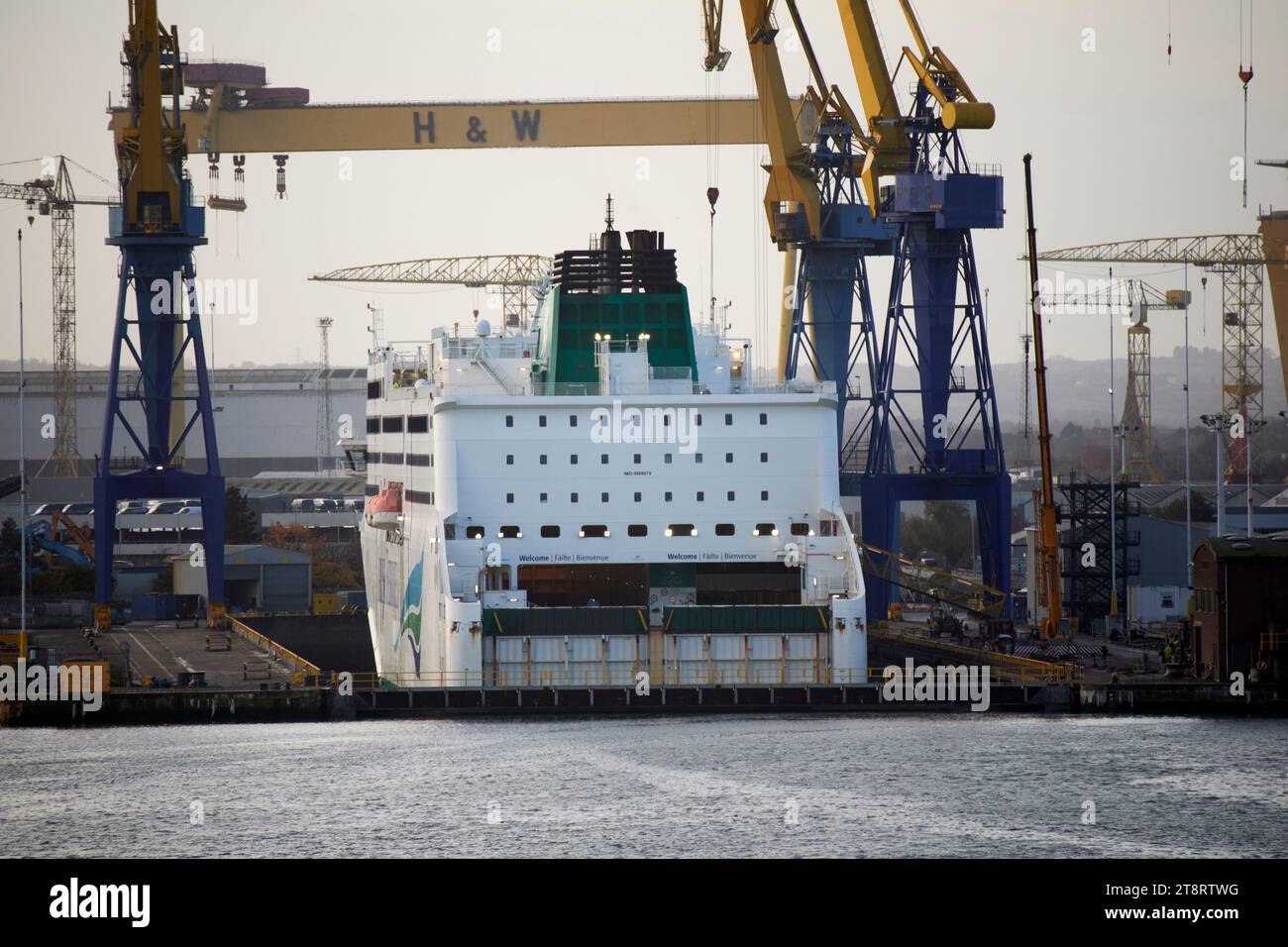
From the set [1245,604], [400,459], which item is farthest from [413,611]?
[1245,604]

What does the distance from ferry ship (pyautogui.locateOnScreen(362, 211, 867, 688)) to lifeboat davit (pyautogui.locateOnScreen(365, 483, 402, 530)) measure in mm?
4033

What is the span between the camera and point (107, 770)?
38.2 metres

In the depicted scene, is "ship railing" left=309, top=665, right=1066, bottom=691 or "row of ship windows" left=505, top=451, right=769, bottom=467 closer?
"ship railing" left=309, top=665, right=1066, bottom=691

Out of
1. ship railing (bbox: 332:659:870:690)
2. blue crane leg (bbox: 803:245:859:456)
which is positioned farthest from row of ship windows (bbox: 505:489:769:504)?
blue crane leg (bbox: 803:245:859:456)

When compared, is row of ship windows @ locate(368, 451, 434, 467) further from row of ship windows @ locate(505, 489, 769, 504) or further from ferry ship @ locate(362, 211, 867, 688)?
row of ship windows @ locate(505, 489, 769, 504)

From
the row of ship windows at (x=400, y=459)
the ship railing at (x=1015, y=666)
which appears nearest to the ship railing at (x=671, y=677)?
the ship railing at (x=1015, y=666)

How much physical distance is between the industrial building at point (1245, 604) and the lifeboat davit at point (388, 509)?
769 inches

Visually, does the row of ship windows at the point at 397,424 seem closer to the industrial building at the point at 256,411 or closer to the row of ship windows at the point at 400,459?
the row of ship windows at the point at 400,459

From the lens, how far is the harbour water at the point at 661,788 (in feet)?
106

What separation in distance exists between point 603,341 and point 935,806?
14.7 meters

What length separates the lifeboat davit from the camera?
50.5m

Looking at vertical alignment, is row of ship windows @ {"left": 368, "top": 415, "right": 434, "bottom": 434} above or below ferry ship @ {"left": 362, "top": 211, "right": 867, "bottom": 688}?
above

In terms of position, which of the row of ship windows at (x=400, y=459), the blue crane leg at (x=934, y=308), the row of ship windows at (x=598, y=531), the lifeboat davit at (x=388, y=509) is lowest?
the row of ship windows at (x=598, y=531)
